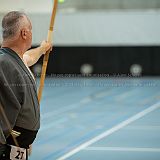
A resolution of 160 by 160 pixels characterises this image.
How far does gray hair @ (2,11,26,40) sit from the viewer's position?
3.18 m

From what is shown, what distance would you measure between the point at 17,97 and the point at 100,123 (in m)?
5.56

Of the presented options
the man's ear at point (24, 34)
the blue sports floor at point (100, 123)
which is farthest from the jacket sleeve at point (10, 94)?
the blue sports floor at point (100, 123)

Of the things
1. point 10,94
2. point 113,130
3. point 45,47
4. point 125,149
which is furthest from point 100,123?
point 10,94

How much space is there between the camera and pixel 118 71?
56.1 feet

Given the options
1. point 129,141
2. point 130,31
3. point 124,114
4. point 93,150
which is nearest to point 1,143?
point 93,150

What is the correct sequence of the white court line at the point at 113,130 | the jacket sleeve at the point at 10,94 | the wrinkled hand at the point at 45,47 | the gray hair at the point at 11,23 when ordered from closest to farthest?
1. the jacket sleeve at the point at 10,94
2. the gray hair at the point at 11,23
3. the wrinkled hand at the point at 45,47
4. the white court line at the point at 113,130

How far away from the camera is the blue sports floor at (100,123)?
6.44 meters

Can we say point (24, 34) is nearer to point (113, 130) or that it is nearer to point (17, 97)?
point (17, 97)

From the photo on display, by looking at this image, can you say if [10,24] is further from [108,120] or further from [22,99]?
[108,120]

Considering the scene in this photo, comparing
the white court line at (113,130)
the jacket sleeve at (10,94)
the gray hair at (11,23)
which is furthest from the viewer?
the white court line at (113,130)

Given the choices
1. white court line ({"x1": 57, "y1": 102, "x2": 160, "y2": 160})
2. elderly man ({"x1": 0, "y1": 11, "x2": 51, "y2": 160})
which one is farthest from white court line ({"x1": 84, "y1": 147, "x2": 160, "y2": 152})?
elderly man ({"x1": 0, "y1": 11, "x2": 51, "y2": 160})

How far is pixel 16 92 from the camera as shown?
10.3 feet

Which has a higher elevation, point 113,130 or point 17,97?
point 17,97

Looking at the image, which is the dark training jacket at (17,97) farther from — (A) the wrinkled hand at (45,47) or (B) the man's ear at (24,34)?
(A) the wrinkled hand at (45,47)
